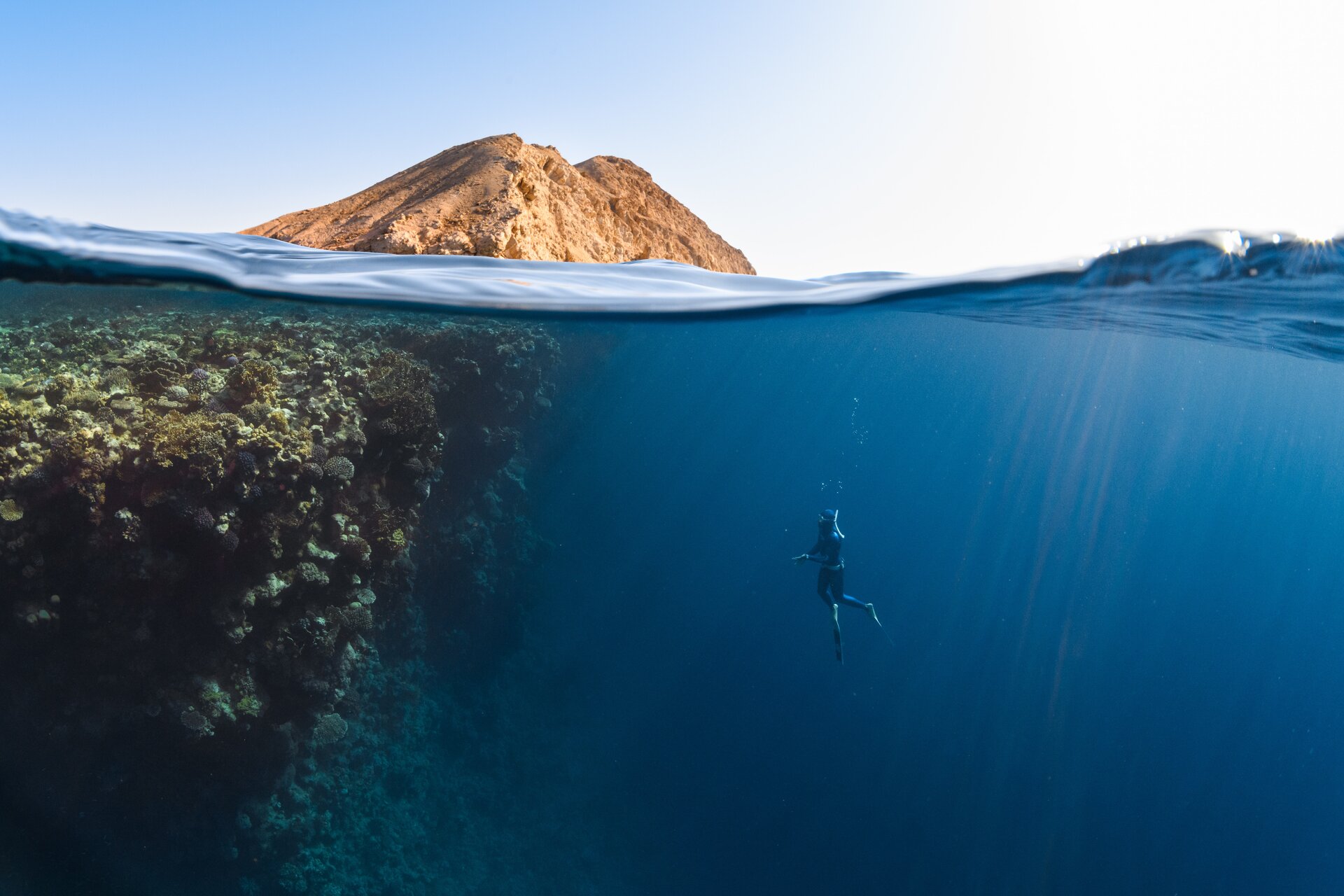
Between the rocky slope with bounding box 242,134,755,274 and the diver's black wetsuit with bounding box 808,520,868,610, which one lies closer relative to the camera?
the rocky slope with bounding box 242,134,755,274

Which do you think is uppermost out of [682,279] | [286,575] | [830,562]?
[682,279]

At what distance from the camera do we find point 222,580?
24.0 ft

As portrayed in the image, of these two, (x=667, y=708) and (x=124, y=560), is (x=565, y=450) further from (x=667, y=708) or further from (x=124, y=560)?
(x=124, y=560)

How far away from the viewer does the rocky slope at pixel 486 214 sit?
8.96 metres

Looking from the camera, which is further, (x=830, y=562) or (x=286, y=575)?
(x=830, y=562)

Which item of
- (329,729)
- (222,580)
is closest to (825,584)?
(329,729)

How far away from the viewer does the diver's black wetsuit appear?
9.71 m

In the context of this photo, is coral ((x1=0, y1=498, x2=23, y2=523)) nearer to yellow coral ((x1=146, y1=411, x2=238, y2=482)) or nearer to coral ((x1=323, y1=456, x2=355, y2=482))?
yellow coral ((x1=146, y1=411, x2=238, y2=482))

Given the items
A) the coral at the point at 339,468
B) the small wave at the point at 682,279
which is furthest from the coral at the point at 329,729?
the small wave at the point at 682,279

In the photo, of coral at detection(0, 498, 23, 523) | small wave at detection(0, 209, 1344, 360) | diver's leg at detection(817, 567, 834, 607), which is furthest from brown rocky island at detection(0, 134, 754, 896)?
diver's leg at detection(817, 567, 834, 607)

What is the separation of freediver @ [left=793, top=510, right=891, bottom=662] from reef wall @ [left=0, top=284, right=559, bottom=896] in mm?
6231

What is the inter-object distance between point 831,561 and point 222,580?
27.6 feet

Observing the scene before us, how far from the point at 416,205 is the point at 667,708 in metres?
12.5

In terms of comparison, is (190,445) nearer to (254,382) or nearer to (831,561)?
(254,382)
